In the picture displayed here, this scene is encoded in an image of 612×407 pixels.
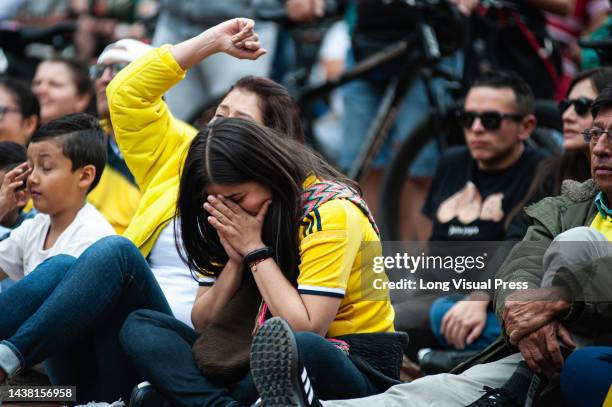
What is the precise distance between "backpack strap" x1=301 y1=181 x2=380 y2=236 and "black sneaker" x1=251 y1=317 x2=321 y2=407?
0.51 metres

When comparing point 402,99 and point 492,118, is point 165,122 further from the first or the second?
point 402,99

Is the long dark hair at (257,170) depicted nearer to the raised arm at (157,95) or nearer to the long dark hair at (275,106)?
the long dark hair at (275,106)

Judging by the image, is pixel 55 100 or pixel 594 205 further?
pixel 55 100

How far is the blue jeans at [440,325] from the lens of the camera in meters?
4.56

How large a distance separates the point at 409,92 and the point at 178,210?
297cm

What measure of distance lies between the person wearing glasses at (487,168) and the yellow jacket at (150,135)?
1.20 meters

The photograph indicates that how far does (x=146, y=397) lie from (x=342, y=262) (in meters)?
0.73

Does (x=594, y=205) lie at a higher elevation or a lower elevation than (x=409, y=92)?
higher

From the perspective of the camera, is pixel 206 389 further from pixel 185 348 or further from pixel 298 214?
pixel 298 214

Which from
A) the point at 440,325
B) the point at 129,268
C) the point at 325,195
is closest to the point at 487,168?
the point at 440,325

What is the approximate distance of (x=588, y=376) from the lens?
3156 mm

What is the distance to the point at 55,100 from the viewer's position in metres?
6.21

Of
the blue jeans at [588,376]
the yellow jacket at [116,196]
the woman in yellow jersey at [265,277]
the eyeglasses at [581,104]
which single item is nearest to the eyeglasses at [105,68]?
the yellow jacket at [116,196]

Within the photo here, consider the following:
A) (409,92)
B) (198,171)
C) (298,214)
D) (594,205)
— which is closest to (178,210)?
(198,171)
